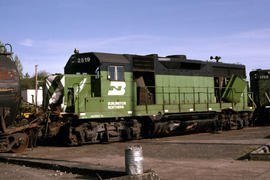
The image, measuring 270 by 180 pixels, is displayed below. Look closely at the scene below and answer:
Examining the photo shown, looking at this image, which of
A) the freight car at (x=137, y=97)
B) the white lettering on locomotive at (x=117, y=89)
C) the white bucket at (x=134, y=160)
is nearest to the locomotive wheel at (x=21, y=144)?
the freight car at (x=137, y=97)

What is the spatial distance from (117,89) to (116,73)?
2.41 feet

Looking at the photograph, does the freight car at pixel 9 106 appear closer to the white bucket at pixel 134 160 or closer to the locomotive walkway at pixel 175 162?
the locomotive walkway at pixel 175 162

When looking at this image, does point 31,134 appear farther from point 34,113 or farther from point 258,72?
point 258,72

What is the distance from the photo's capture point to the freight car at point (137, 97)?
13703 mm

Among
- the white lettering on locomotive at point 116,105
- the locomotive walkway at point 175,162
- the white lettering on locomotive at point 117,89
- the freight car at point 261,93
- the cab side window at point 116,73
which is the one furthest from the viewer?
the freight car at point 261,93

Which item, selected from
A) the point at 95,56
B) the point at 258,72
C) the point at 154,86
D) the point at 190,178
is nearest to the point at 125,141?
the point at 154,86

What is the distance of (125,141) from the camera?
15.3 meters

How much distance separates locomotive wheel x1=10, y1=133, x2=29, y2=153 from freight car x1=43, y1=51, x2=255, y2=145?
111cm

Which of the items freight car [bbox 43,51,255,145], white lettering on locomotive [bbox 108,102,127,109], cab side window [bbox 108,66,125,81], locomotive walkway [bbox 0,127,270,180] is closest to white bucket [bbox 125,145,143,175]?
locomotive walkway [bbox 0,127,270,180]

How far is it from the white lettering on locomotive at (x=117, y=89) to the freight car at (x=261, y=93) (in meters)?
13.3

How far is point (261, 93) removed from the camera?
83.9 ft

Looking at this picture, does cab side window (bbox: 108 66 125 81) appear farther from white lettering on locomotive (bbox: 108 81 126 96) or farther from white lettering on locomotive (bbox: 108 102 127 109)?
→ white lettering on locomotive (bbox: 108 102 127 109)

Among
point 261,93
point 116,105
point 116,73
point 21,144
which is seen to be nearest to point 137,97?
point 116,105

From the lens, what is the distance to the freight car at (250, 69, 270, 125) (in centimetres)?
2462
